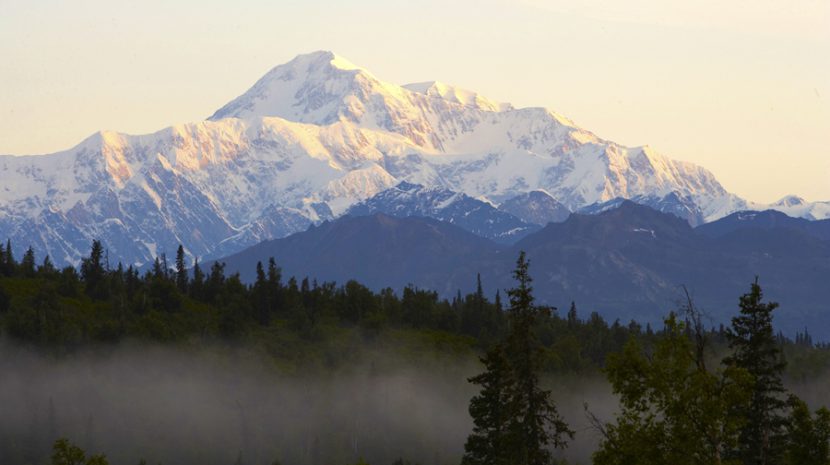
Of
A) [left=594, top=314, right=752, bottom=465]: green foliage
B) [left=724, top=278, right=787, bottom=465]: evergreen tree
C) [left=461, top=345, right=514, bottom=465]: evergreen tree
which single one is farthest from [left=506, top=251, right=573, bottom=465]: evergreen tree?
[left=594, top=314, right=752, bottom=465]: green foliage

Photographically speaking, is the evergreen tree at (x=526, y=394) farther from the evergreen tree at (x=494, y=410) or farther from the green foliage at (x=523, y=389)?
the evergreen tree at (x=494, y=410)

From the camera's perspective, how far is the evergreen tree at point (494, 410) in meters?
98.9

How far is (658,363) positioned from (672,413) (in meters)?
1.98

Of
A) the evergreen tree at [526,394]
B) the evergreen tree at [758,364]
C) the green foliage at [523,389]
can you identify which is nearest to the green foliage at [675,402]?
the evergreen tree at [758,364]

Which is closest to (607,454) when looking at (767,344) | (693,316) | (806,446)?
(693,316)

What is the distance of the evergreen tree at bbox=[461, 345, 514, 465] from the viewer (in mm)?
98875

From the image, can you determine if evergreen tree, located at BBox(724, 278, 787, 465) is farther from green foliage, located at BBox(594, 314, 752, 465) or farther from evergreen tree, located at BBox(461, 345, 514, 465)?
green foliage, located at BBox(594, 314, 752, 465)

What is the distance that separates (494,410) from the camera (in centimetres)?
10800

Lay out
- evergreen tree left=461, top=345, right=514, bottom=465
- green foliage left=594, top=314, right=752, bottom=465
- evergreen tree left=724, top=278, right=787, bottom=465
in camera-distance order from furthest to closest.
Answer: evergreen tree left=461, top=345, right=514, bottom=465, evergreen tree left=724, top=278, right=787, bottom=465, green foliage left=594, top=314, right=752, bottom=465

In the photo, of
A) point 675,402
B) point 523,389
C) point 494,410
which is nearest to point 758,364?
point 523,389

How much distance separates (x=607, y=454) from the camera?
59625 millimetres

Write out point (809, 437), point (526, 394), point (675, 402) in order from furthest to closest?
point (526, 394), point (809, 437), point (675, 402)

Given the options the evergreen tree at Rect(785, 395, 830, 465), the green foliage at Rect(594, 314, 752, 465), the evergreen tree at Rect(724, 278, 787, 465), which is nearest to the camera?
the green foliage at Rect(594, 314, 752, 465)

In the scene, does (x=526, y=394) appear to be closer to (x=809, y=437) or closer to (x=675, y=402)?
(x=809, y=437)
